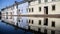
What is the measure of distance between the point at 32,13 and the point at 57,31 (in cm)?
135

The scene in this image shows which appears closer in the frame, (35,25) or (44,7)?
(44,7)

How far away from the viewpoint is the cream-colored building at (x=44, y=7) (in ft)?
12.3

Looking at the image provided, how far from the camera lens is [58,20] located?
3.63m

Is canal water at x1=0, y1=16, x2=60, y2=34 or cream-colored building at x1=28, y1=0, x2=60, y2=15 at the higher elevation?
cream-colored building at x1=28, y1=0, x2=60, y2=15

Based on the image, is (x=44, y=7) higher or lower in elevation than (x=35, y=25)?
higher

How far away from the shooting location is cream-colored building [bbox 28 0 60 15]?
147 inches

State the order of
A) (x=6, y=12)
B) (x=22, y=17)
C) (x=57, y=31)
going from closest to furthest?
(x=57, y=31) < (x=22, y=17) < (x=6, y=12)

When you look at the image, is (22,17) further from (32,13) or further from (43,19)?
(43,19)

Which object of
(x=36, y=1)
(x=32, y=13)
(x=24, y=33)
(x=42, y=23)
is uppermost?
(x=36, y=1)

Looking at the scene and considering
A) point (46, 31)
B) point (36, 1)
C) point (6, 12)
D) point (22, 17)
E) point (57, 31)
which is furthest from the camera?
point (6, 12)

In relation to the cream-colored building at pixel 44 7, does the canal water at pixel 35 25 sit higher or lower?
lower

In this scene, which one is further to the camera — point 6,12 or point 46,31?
point 6,12

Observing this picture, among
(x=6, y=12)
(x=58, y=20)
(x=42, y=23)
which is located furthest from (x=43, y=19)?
(x=6, y=12)

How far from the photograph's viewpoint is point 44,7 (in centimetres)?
419
